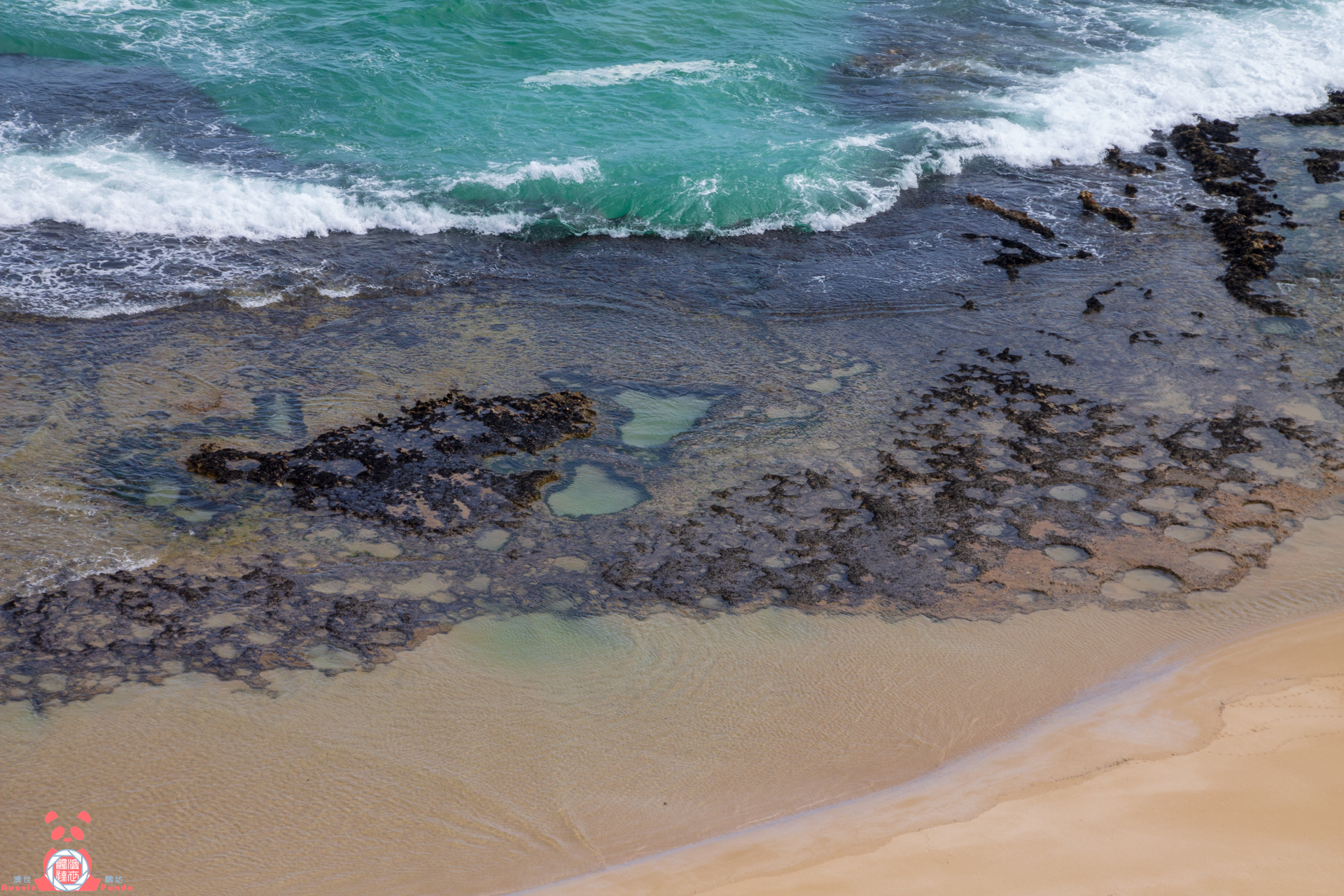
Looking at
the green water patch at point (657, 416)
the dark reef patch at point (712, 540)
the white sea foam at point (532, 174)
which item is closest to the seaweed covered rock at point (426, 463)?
the dark reef patch at point (712, 540)

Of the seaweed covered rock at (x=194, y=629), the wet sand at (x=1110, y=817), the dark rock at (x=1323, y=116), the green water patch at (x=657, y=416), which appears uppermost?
the dark rock at (x=1323, y=116)

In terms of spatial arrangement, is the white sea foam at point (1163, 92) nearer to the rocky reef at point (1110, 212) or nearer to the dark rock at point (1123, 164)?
the dark rock at point (1123, 164)

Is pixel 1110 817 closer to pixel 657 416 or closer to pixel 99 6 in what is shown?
pixel 657 416

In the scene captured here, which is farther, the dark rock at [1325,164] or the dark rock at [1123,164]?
the dark rock at [1123,164]

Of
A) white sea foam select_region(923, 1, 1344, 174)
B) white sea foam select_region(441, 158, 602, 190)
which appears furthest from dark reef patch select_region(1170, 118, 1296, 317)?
white sea foam select_region(441, 158, 602, 190)

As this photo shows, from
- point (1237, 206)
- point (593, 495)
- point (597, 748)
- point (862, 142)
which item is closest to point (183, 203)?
point (593, 495)
